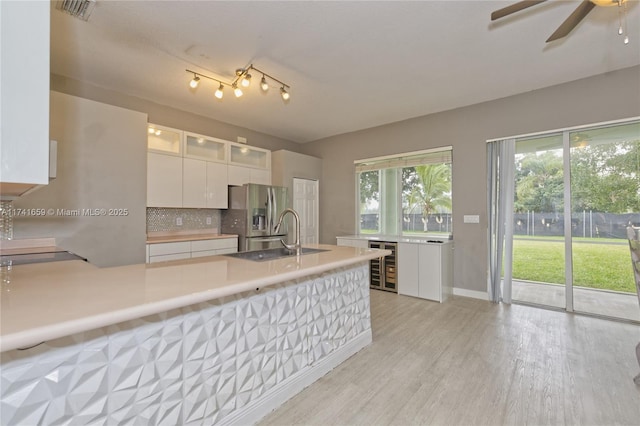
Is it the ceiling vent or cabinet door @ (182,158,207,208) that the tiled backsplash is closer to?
cabinet door @ (182,158,207,208)

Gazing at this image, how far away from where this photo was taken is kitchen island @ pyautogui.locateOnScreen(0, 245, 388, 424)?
901mm

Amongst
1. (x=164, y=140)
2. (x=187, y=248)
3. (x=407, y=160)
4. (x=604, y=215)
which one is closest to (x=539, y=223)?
(x=604, y=215)

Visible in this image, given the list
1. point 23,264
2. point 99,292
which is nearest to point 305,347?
point 99,292

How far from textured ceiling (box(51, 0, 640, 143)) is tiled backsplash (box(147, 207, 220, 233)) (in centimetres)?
157

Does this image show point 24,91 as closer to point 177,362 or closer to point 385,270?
point 177,362

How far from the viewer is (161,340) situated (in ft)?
4.05

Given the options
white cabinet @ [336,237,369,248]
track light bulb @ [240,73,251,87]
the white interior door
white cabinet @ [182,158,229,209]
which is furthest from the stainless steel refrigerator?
track light bulb @ [240,73,251,87]

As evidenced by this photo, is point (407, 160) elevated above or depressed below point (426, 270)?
above

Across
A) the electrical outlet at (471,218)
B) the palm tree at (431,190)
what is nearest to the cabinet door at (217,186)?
the palm tree at (431,190)

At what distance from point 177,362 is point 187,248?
261 centimetres

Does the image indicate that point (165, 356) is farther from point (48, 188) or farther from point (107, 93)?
point (107, 93)

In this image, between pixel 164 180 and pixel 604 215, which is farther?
pixel 164 180

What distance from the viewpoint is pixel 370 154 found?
5.10 m

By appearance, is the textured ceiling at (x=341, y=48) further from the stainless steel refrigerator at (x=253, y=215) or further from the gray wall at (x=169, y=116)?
the stainless steel refrigerator at (x=253, y=215)
